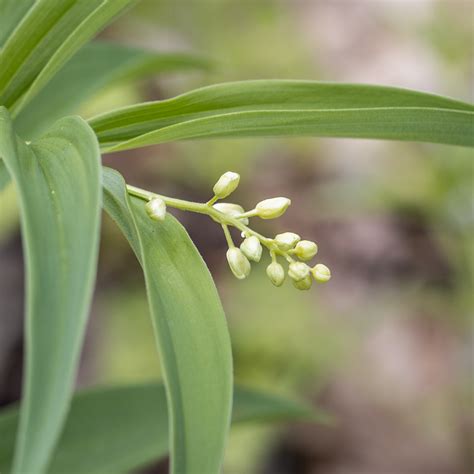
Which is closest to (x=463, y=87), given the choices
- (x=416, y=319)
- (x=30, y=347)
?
(x=416, y=319)

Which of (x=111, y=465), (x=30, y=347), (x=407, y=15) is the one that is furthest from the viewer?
(x=407, y=15)

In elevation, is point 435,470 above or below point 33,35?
above

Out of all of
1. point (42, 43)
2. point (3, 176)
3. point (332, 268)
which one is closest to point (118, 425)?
point (3, 176)

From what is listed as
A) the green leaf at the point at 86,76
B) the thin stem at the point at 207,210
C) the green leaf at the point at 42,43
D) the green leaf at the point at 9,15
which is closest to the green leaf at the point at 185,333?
the thin stem at the point at 207,210

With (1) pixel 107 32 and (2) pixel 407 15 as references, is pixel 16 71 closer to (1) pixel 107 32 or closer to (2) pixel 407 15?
(1) pixel 107 32

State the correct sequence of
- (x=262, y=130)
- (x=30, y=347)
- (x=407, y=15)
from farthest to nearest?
(x=407, y=15), (x=262, y=130), (x=30, y=347)

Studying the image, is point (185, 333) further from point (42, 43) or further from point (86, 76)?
point (86, 76)
